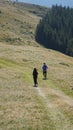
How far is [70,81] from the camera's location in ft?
163

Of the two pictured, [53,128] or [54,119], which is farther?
[54,119]

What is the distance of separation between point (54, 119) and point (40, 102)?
7.19m

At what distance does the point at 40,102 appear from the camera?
3095cm


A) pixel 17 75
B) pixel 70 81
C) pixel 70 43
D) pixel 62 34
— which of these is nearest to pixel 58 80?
pixel 70 81

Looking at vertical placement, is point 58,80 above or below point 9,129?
below

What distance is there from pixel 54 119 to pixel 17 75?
102 feet

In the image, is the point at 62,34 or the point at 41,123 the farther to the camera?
the point at 62,34

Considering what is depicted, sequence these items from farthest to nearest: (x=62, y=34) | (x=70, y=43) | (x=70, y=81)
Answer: (x=62, y=34) → (x=70, y=43) → (x=70, y=81)

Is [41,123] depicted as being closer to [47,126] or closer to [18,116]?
[47,126]

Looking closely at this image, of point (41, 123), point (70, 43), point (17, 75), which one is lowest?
point (70, 43)

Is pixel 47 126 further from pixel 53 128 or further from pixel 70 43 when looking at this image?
pixel 70 43

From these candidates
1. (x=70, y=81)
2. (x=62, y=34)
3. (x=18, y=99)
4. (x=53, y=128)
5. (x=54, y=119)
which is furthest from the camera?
(x=62, y=34)

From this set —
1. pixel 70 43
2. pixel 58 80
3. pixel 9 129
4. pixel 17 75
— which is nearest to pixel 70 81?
pixel 58 80

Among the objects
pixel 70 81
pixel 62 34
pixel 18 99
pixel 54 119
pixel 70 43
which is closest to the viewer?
pixel 54 119
